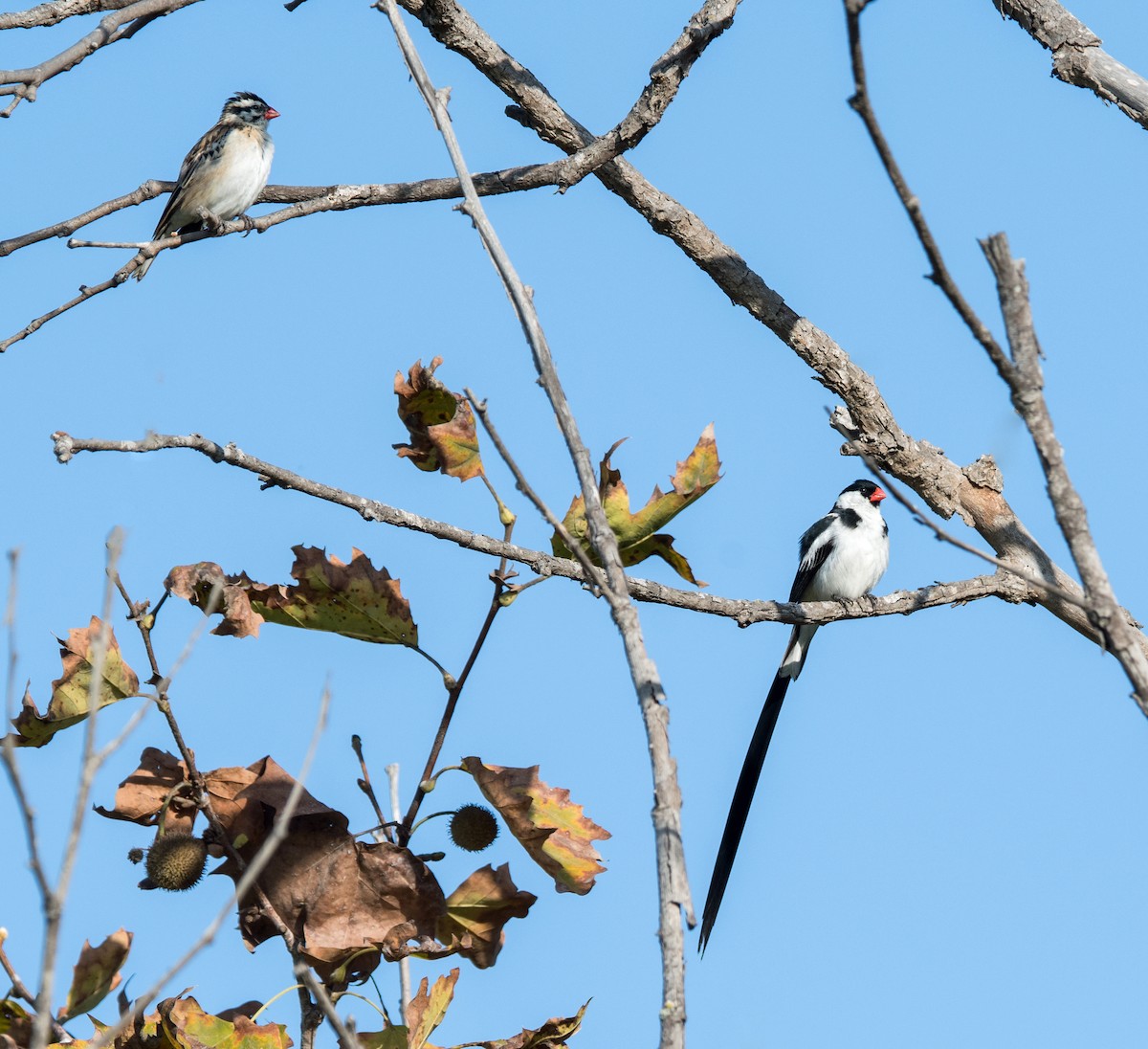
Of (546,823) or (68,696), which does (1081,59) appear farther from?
(68,696)

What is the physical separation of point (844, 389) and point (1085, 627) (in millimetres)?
959

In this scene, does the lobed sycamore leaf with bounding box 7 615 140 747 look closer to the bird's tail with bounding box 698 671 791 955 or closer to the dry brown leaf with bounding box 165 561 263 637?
the dry brown leaf with bounding box 165 561 263 637

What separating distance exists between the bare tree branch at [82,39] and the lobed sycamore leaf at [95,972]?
1.74 meters

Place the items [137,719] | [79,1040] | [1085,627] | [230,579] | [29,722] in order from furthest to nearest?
[1085,627]
[230,579]
[29,722]
[79,1040]
[137,719]

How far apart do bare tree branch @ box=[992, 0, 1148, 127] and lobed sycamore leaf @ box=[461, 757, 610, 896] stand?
8.74ft

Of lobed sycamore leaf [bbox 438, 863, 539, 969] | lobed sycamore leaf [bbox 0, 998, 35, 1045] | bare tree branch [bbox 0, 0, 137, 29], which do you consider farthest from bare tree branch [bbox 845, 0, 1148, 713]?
bare tree branch [bbox 0, 0, 137, 29]

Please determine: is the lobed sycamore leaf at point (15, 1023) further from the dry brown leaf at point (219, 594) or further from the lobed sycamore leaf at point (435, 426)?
the lobed sycamore leaf at point (435, 426)

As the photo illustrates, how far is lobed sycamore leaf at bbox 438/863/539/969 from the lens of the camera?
2.37 m

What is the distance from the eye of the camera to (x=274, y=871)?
229 centimetres

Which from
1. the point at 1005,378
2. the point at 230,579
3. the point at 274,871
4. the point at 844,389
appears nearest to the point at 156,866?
the point at 274,871

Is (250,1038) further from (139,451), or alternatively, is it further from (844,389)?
(844,389)

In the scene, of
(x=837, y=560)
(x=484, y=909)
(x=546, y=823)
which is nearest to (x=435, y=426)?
(x=546, y=823)

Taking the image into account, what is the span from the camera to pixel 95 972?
222cm

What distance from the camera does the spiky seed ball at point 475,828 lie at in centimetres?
254
